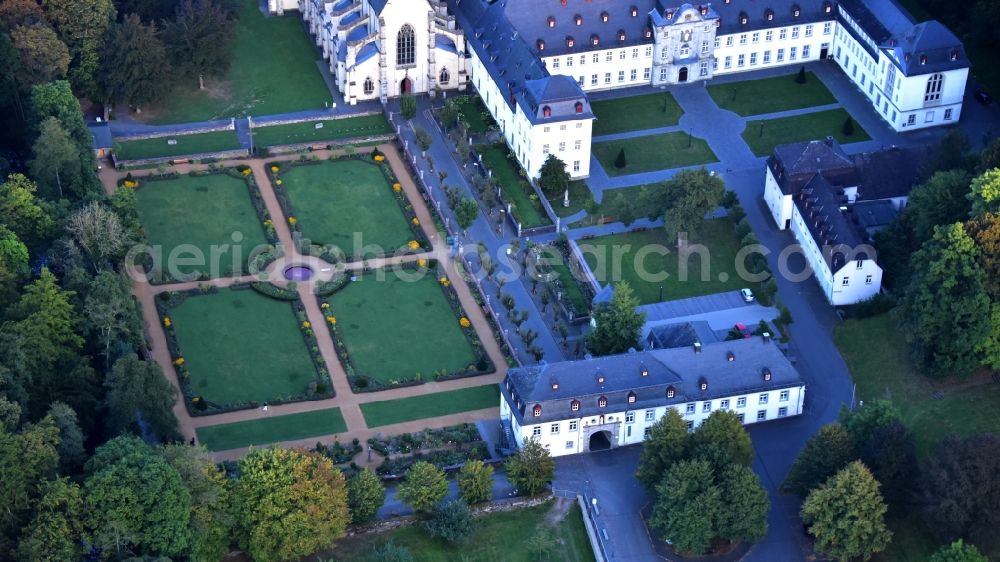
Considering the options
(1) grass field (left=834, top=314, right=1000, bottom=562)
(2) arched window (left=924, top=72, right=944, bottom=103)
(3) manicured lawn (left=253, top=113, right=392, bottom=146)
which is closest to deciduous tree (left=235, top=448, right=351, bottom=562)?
(1) grass field (left=834, top=314, right=1000, bottom=562)

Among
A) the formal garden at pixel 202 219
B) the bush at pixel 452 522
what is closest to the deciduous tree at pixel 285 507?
the bush at pixel 452 522

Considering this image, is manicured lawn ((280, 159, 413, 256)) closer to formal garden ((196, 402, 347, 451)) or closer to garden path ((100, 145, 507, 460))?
garden path ((100, 145, 507, 460))

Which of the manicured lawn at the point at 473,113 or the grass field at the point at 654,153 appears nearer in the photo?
the grass field at the point at 654,153

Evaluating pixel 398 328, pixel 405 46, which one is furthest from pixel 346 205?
pixel 405 46

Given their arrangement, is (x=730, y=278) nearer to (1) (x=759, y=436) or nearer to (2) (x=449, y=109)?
(1) (x=759, y=436)

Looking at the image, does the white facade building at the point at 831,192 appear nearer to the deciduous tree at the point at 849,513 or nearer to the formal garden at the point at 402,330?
the deciduous tree at the point at 849,513

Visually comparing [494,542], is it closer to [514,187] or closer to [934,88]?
[514,187]

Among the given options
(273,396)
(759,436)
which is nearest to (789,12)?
(759,436)
